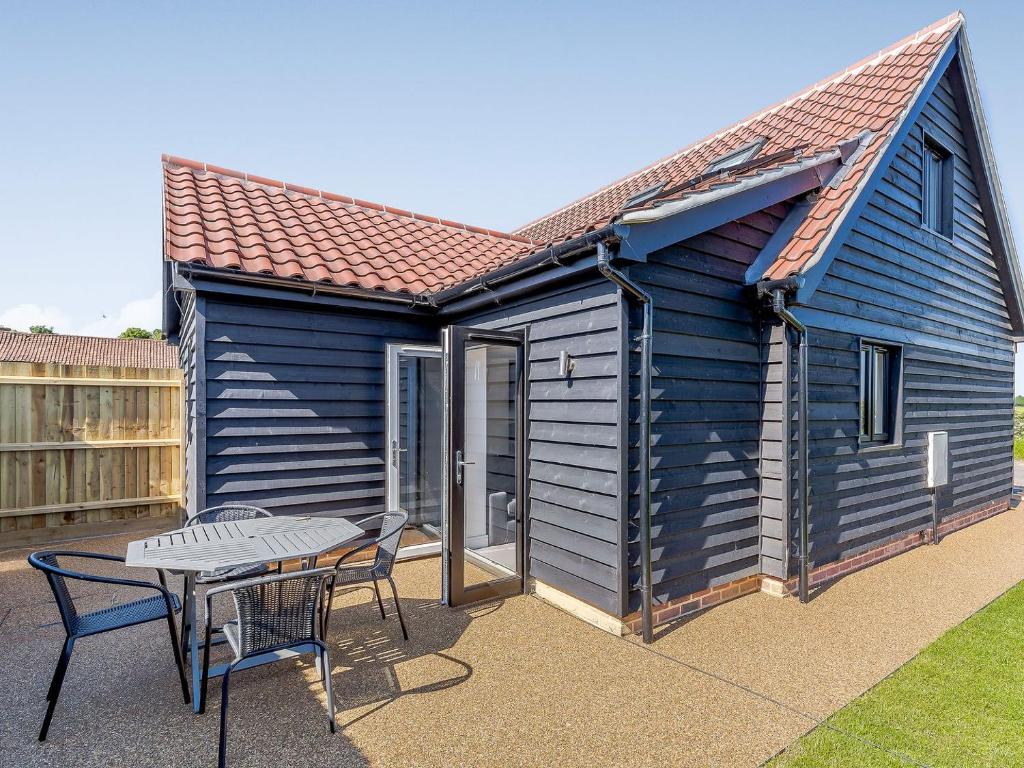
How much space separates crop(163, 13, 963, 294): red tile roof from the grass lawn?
9.01ft

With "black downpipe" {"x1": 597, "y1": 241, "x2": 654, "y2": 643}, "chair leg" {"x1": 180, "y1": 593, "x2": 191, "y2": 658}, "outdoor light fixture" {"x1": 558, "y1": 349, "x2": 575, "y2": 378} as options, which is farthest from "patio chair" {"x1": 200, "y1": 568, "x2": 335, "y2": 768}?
"outdoor light fixture" {"x1": 558, "y1": 349, "x2": 575, "y2": 378}

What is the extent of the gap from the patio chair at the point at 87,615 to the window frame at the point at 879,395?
565 cm

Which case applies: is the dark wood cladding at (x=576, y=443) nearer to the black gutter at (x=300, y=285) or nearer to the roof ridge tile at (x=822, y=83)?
the black gutter at (x=300, y=285)

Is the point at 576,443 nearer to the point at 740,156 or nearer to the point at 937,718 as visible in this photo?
the point at 937,718

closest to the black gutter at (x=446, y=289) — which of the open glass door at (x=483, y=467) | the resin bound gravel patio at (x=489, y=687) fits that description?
the open glass door at (x=483, y=467)

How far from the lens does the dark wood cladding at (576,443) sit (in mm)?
3619

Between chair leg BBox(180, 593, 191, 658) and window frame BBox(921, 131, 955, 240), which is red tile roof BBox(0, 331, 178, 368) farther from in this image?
window frame BBox(921, 131, 955, 240)

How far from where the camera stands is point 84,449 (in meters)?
6.17

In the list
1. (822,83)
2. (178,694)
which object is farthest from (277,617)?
(822,83)

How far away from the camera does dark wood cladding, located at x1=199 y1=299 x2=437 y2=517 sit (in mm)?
4500

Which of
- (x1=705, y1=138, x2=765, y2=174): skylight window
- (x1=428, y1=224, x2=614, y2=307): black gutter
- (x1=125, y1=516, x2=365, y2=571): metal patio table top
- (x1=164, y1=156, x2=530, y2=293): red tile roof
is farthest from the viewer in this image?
(x1=705, y1=138, x2=765, y2=174): skylight window

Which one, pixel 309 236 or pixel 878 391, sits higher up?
pixel 309 236

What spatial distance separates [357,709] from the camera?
270 cm

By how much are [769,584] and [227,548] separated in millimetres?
3997
